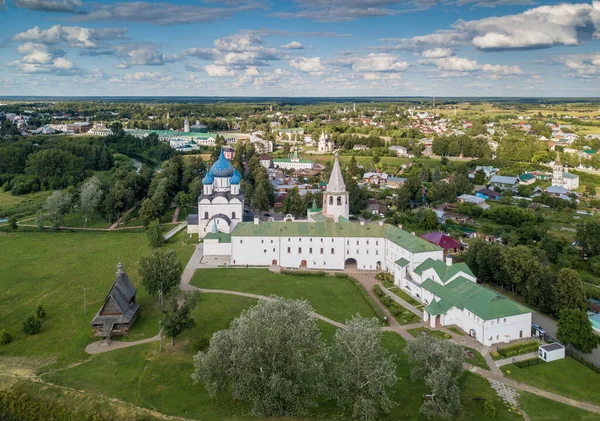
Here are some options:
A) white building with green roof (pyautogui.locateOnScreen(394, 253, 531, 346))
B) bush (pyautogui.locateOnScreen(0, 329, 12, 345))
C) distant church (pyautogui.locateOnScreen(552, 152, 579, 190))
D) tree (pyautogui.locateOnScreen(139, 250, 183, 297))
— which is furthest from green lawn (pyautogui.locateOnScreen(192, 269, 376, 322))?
distant church (pyautogui.locateOnScreen(552, 152, 579, 190))

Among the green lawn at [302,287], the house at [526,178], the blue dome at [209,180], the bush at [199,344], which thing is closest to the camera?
the bush at [199,344]

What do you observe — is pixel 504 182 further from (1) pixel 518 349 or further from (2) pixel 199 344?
(2) pixel 199 344

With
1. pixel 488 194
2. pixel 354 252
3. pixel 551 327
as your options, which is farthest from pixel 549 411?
pixel 488 194

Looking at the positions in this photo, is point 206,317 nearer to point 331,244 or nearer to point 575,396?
point 331,244

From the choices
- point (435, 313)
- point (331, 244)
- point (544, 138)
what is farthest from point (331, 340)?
point (544, 138)

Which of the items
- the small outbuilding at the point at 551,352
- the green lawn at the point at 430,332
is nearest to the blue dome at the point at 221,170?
the green lawn at the point at 430,332

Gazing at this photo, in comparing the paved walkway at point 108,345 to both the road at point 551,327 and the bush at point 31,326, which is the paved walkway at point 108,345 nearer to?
the bush at point 31,326
